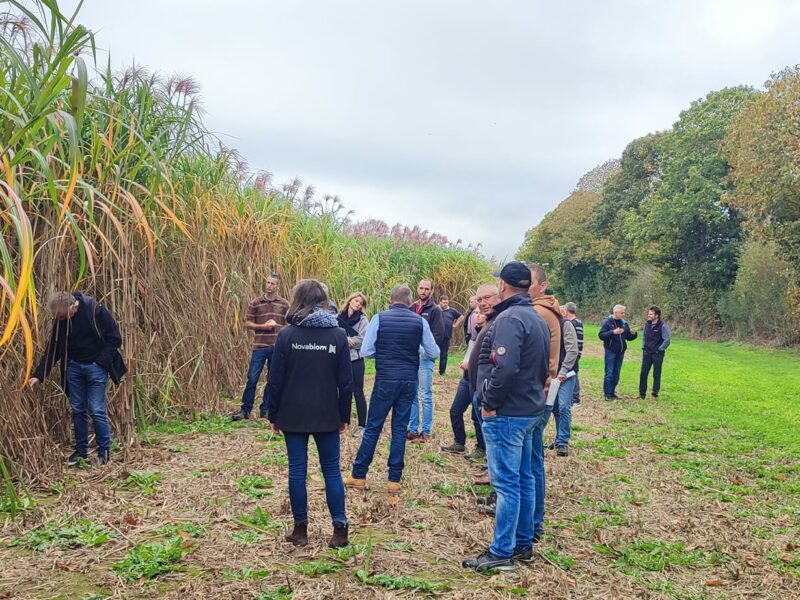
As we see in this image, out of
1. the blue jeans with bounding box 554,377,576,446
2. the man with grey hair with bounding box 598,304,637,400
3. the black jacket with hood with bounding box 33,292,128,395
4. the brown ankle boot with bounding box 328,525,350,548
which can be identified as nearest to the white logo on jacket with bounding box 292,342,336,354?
the brown ankle boot with bounding box 328,525,350,548

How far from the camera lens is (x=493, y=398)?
3.99m

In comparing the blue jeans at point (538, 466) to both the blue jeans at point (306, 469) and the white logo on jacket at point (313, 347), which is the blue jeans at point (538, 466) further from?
the white logo on jacket at point (313, 347)

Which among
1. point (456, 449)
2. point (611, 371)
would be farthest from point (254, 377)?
point (611, 371)

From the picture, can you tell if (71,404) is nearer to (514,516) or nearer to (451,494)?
(451,494)

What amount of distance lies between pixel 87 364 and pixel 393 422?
2.71 metres

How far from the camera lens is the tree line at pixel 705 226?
62.6 ft

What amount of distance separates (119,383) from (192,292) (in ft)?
5.77

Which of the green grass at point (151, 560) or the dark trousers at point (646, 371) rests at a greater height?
the dark trousers at point (646, 371)

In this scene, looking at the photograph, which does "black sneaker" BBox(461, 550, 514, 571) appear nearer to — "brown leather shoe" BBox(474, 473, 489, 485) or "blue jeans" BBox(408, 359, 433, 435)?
"brown leather shoe" BBox(474, 473, 489, 485)

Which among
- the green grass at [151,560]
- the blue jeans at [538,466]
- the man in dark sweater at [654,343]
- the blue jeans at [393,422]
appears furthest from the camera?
the man in dark sweater at [654,343]

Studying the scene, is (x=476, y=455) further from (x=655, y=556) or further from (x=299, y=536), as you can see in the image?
(x=299, y=536)

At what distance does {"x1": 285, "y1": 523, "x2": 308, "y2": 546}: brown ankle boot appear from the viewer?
14.0 ft

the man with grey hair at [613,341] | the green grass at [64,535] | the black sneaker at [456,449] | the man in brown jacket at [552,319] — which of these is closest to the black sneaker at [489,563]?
the man in brown jacket at [552,319]

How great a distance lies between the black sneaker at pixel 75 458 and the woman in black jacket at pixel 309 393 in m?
2.52
